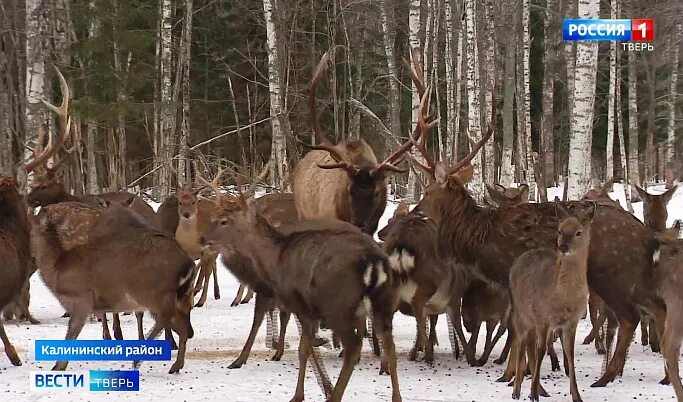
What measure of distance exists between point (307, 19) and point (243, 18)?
2642 millimetres

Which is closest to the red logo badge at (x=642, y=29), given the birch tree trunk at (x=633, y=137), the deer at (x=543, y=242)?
the birch tree trunk at (x=633, y=137)

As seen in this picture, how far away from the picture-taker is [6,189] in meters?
8.14

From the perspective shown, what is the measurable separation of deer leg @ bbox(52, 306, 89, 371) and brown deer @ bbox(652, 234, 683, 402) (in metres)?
4.93

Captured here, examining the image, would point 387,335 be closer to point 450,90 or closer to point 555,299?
point 555,299

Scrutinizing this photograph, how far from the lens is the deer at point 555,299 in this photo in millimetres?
6539

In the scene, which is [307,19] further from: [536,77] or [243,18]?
[536,77]

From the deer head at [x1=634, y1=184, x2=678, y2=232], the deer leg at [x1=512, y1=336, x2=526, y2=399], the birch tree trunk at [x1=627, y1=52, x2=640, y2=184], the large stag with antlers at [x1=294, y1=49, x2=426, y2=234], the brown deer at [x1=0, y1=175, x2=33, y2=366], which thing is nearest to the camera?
the deer leg at [x1=512, y1=336, x2=526, y2=399]

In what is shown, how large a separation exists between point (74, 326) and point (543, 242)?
4.39 metres

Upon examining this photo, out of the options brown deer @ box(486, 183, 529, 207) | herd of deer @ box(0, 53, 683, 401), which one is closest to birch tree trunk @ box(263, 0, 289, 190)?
brown deer @ box(486, 183, 529, 207)

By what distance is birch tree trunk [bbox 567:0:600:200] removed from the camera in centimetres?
1217

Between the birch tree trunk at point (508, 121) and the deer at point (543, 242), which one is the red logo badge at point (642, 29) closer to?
the birch tree trunk at point (508, 121)

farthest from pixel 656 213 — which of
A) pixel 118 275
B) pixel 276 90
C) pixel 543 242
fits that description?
pixel 276 90

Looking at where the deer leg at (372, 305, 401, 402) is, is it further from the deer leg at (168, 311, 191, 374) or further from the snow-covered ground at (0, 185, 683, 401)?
the deer leg at (168, 311, 191, 374)

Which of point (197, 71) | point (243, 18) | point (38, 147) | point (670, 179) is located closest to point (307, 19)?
point (243, 18)
